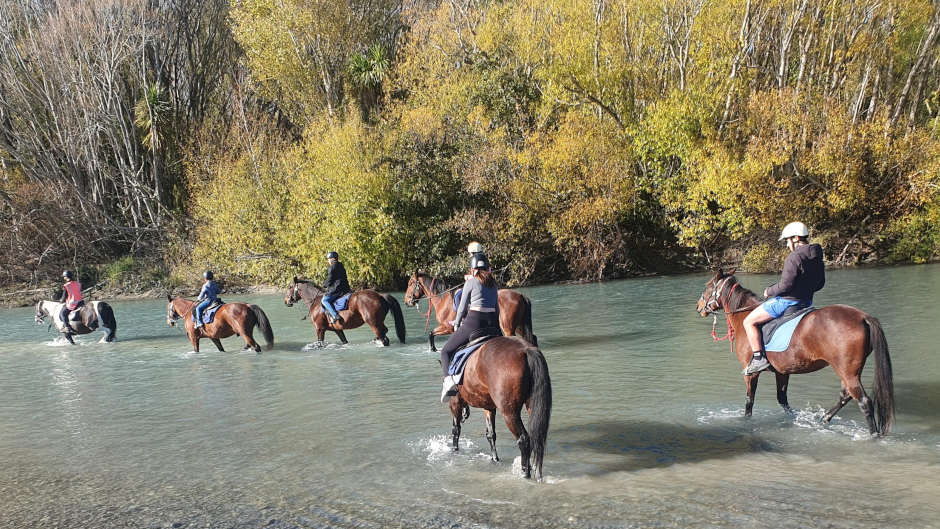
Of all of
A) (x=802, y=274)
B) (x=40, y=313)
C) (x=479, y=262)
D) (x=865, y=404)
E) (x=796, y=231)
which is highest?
(x=796, y=231)

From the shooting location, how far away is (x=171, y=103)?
38.9 metres

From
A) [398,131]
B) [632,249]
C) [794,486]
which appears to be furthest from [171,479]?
[632,249]

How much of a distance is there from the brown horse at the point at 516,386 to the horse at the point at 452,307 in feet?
16.7

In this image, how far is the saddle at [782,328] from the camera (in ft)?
25.1

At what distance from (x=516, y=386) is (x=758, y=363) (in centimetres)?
321

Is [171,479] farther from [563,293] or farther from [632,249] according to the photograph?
[632,249]

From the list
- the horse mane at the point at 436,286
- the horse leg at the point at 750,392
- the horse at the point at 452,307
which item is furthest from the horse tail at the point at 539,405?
the horse mane at the point at 436,286

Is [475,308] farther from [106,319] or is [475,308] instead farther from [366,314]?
[106,319]

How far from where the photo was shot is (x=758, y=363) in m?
7.95

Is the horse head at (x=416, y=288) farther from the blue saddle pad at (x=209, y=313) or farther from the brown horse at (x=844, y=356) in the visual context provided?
the brown horse at (x=844, y=356)

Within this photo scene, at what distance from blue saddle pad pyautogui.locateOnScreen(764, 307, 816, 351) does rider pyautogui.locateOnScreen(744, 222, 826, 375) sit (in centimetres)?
11

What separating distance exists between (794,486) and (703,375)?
4.69 meters

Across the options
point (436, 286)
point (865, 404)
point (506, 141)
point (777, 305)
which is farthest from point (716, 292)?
point (506, 141)

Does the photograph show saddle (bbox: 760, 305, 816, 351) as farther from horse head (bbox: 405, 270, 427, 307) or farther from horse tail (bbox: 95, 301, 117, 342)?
horse tail (bbox: 95, 301, 117, 342)
